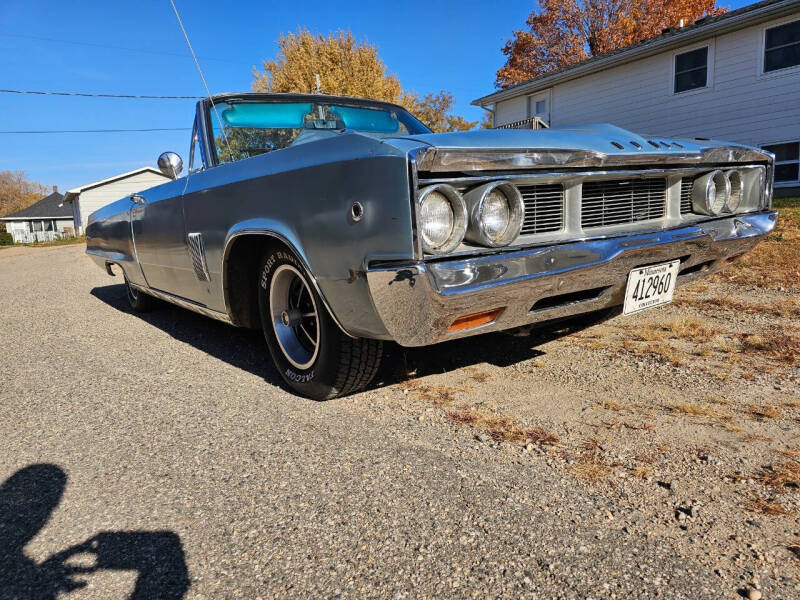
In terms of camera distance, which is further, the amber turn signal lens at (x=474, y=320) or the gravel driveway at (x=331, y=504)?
the amber turn signal lens at (x=474, y=320)

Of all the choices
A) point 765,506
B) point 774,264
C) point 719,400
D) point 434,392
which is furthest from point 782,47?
point 765,506

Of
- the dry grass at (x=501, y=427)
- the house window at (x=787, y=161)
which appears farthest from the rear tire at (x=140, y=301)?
the house window at (x=787, y=161)

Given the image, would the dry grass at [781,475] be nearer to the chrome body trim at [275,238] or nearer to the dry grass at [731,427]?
the dry grass at [731,427]

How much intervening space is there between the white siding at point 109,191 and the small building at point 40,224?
45.4 feet

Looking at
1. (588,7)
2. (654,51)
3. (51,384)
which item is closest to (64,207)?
(588,7)

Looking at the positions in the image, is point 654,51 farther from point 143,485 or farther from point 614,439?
point 143,485

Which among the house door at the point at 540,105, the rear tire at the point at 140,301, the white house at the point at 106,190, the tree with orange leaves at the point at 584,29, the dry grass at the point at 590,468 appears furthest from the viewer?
the white house at the point at 106,190

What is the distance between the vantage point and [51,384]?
10.9 feet

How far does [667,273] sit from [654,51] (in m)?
13.1

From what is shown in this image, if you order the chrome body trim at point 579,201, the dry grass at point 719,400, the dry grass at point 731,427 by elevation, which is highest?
the chrome body trim at point 579,201

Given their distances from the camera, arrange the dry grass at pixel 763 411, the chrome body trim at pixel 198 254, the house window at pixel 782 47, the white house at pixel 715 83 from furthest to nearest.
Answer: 1. the white house at pixel 715 83
2. the house window at pixel 782 47
3. the chrome body trim at pixel 198 254
4. the dry grass at pixel 763 411

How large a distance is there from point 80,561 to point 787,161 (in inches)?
555

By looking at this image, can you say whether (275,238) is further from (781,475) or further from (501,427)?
(781,475)

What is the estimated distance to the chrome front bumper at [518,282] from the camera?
1923 mm
